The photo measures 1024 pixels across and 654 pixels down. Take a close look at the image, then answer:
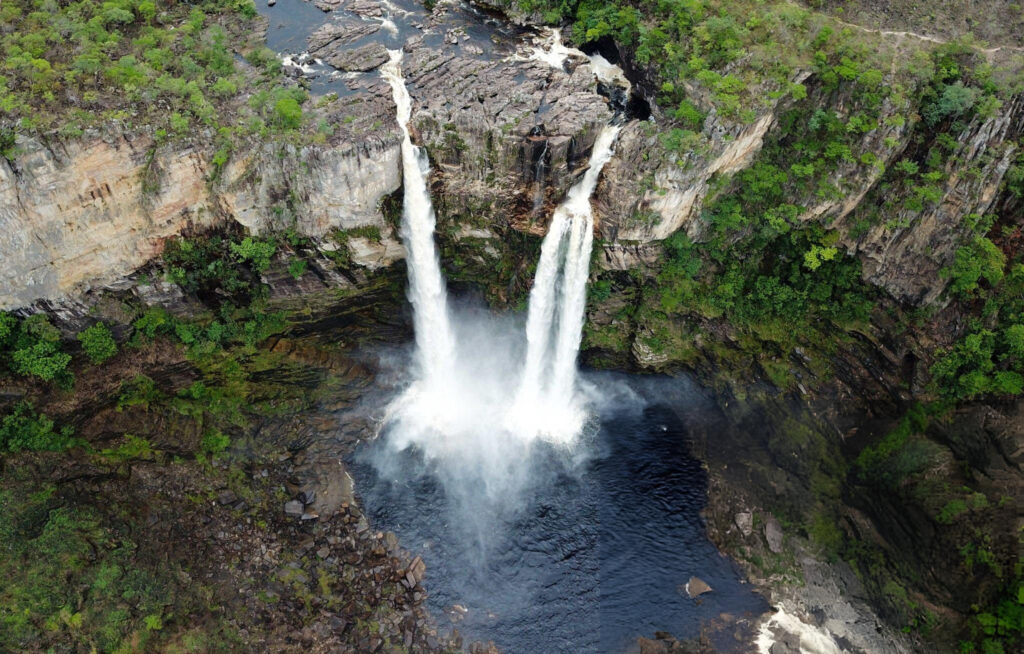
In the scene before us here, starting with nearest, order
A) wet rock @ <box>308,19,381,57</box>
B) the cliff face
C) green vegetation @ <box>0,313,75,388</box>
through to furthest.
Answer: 1. the cliff face
2. green vegetation @ <box>0,313,75,388</box>
3. wet rock @ <box>308,19,381,57</box>

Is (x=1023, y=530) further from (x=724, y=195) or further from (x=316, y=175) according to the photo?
(x=316, y=175)

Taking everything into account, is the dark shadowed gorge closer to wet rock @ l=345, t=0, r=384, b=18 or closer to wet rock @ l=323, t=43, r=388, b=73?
wet rock @ l=323, t=43, r=388, b=73

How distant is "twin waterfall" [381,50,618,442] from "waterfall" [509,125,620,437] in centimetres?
4

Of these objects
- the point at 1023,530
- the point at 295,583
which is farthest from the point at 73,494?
the point at 1023,530

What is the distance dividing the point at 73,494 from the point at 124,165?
11.2m

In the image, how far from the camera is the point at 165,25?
23.7 m

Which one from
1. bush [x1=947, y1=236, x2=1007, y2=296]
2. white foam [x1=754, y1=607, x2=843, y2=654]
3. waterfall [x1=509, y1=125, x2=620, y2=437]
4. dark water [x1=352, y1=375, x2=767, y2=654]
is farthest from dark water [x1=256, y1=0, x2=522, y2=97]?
white foam [x1=754, y1=607, x2=843, y2=654]

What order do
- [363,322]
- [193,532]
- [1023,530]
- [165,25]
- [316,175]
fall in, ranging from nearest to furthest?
[1023,530]
[316,175]
[193,532]
[165,25]
[363,322]

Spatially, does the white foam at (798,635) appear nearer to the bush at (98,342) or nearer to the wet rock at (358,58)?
the bush at (98,342)

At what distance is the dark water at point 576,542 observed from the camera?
69.3 ft

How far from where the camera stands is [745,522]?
76.4ft


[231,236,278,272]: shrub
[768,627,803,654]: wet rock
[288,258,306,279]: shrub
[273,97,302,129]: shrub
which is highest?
[273,97,302,129]: shrub

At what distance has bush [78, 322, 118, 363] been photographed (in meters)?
20.5

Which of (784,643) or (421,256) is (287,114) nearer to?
(421,256)
